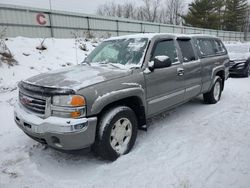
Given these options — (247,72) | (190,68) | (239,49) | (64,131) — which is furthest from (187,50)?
(239,49)

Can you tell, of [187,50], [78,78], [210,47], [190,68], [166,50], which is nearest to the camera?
[78,78]

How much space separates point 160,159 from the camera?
3.43 metres

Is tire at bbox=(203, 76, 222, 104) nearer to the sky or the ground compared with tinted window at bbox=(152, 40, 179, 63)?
nearer to the ground

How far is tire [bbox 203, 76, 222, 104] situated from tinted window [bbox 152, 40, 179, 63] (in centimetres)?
226

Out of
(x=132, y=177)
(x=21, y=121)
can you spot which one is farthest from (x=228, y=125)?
(x=21, y=121)

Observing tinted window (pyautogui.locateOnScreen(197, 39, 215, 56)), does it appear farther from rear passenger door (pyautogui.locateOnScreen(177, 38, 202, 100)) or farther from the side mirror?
the side mirror

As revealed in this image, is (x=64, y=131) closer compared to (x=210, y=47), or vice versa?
(x=64, y=131)

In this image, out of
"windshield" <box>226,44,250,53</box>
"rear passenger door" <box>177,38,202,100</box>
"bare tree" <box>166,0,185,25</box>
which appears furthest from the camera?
"bare tree" <box>166,0,185,25</box>

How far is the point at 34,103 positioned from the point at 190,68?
3249 millimetres

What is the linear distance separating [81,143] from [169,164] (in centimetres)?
131

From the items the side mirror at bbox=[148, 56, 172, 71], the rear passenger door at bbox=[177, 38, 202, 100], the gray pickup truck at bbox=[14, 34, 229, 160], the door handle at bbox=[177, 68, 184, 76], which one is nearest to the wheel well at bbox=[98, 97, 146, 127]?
the gray pickup truck at bbox=[14, 34, 229, 160]

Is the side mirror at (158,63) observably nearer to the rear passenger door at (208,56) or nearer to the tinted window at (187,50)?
the tinted window at (187,50)

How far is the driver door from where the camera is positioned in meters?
3.92

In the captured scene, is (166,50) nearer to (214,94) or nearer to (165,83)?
(165,83)
